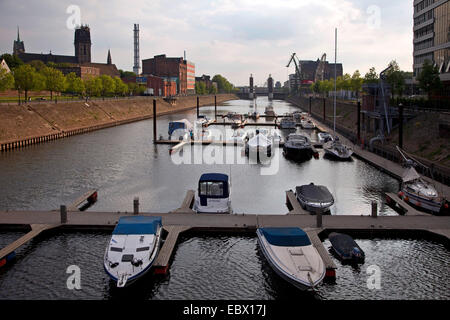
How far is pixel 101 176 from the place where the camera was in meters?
48.2

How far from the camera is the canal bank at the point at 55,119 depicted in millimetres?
70812

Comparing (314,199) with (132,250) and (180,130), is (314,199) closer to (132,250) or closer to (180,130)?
(132,250)

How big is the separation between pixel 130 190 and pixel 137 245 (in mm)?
19006

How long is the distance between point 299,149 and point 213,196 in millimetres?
32332

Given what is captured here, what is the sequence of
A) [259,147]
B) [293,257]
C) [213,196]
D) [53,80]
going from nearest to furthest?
[293,257] → [213,196] → [259,147] → [53,80]

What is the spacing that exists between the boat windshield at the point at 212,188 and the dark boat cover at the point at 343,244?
832 cm

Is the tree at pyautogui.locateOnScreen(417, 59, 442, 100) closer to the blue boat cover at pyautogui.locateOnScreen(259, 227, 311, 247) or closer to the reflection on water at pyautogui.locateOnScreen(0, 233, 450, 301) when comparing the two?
the reflection on water at pyautogui.locateOnScreen(0, 233, 450, 301)

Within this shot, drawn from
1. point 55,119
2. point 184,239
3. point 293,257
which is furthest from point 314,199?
point 55,119

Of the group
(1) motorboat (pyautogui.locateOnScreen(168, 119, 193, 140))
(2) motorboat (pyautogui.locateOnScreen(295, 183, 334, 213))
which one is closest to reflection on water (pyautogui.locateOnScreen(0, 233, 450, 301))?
(2) motorboat (pyautogui.locateOnScreen(295, 183, 334, 213))

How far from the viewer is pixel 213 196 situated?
31.2m

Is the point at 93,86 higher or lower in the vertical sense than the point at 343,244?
higher

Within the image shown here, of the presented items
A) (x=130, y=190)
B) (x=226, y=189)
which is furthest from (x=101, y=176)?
(x=226, y=189)
